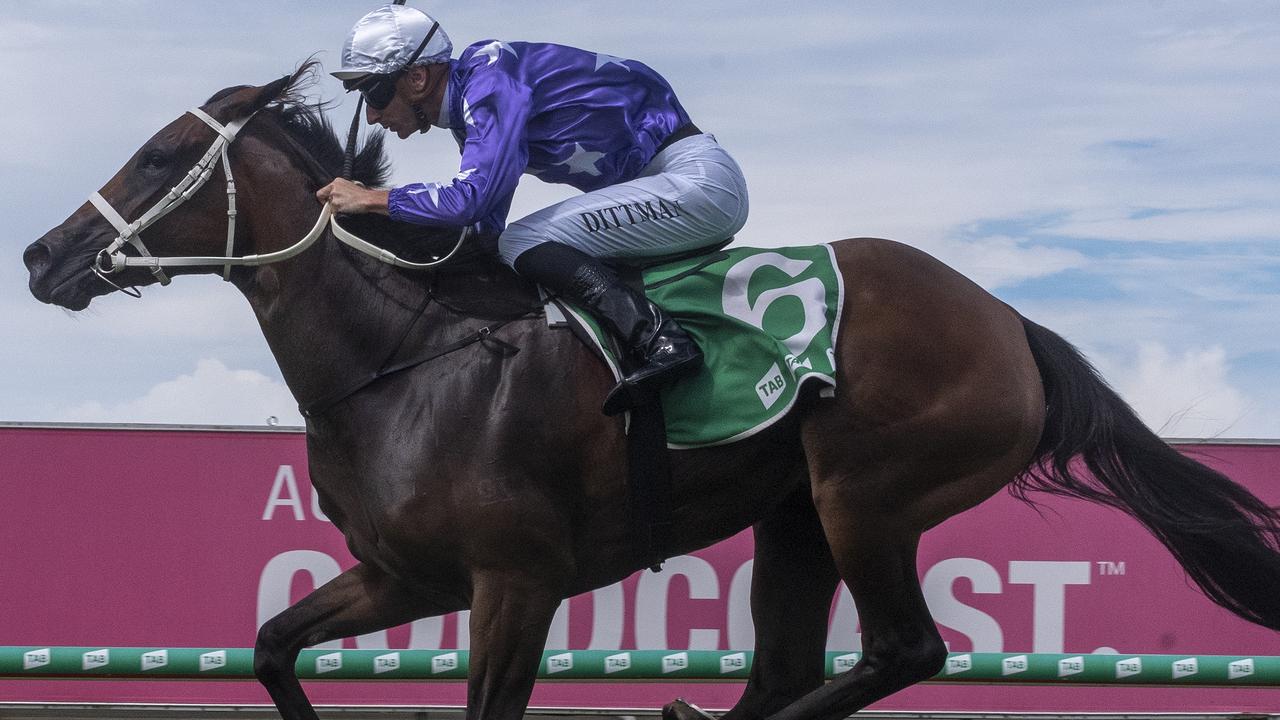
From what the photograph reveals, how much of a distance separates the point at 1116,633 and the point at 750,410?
9.17 feet

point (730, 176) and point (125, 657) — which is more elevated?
point (730, 176)

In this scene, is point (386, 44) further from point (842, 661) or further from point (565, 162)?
point (842, 661)

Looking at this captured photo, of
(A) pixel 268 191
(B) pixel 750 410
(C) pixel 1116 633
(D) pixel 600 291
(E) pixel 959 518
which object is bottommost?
(C) pixel 1116 633

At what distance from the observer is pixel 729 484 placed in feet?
13.0

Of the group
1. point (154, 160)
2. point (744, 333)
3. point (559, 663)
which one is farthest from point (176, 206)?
point (559, 663)

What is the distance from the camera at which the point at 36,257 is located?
3.89 metres

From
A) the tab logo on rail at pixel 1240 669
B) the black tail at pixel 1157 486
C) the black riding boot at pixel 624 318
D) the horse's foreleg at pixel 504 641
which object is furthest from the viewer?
the tab logo on rail at pixel 1240 669

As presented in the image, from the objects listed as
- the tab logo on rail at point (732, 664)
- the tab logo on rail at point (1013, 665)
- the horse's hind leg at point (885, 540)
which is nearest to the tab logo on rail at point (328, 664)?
the tab logo on rail at point (732, 664)

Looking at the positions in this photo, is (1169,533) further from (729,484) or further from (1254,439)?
(1254,439)

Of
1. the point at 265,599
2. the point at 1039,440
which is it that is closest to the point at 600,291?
the point at 1039,440

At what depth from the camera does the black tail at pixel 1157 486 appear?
13.6 ft

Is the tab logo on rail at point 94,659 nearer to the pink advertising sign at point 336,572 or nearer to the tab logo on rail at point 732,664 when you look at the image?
the pink advertising sign at point 336,572

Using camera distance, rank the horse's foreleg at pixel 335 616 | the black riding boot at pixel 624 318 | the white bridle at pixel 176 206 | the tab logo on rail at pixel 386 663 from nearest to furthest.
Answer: the black riding boot at pixel 624 318
the white bridle at pixel 176 206
the horse's foreleg at pixel 335 616
the tab logo on rail at pixel 386 663

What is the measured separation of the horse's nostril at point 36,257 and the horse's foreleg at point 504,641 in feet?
4.60
